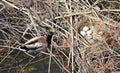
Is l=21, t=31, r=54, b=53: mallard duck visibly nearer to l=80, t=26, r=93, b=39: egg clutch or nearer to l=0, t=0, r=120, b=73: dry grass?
l=0, t=0, r=120, b=73: dry grass

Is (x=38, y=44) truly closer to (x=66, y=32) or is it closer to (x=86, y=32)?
→ (x=66, y=32)

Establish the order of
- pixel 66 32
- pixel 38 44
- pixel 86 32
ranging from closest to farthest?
pixel 38 44 → pixel 66 32 → pixel 86 32

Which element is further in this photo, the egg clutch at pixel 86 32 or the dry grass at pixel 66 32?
the egg clutch at pixel 86 32

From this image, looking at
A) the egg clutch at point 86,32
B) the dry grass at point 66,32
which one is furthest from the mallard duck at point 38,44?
the egg clutch at point 86,32

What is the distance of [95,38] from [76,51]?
0.22m

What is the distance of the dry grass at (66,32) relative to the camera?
9.09 feet

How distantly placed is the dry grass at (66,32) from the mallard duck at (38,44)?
0.32 ft

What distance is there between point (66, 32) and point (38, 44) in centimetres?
30

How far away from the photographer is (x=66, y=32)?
299 cm

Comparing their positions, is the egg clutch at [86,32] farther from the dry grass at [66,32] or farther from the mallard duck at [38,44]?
the mallard duck at [38,44]

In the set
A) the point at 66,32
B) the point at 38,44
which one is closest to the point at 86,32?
the point at 66,32

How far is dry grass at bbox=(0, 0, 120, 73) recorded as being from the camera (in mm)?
2770

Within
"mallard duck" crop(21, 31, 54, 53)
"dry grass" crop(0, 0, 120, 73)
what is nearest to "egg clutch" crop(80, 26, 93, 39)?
"dry grass" crop(0, 0, 120, 73)

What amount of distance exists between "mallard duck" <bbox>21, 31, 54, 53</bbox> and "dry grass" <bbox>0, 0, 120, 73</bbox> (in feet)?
0.32
